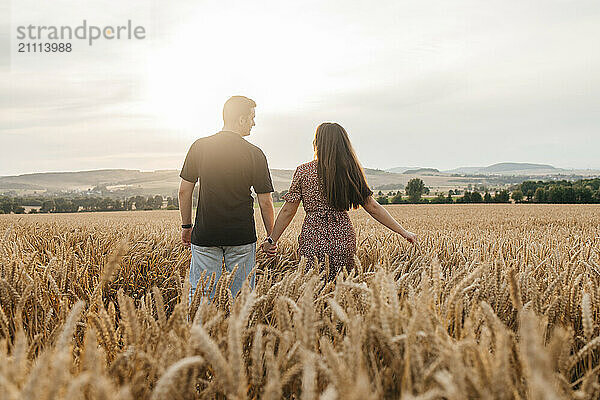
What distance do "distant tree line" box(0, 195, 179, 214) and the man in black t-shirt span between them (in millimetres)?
36160

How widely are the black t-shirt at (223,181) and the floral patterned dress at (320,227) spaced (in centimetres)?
40

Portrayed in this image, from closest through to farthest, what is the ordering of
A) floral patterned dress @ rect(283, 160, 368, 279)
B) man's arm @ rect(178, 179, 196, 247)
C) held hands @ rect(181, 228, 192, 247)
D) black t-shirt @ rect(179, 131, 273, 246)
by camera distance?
black t-shirt @ rect(179, 131, 273, 246) < floral patterned dress @ rect(283, 160, 368, 279) < man's arm @ rect(178, 179, 196, 247) < held hands @ rect(181, 228, 192, 247)

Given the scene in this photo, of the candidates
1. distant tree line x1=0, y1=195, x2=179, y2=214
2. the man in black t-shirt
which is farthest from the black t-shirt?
distant tree line x1=0, y1=195, x2=179, y2=214

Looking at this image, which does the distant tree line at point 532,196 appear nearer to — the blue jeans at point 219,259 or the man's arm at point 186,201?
the man's arm at point 186,201

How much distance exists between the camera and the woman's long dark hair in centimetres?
378

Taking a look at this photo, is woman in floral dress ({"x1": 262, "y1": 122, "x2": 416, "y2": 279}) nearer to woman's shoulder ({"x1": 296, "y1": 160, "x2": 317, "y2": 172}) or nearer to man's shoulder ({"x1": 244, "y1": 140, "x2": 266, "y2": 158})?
woman's shoulder ({"x1": 296, "y1": 160, "x2": 317, "y2": 172})

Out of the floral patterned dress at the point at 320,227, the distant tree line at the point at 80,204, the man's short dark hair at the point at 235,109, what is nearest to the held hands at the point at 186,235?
the floral patterned dress at the point at 320,227

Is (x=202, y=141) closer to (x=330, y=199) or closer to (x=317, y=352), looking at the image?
(x=330, y=199)

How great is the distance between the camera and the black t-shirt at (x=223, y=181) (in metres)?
3.76

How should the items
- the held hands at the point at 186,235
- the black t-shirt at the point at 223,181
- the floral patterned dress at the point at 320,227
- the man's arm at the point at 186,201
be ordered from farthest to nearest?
the held hands at the point at 186,235 → the man's arm at the point at 186,201 → the floral patterned dress at the point at 320,227 → the black t-shirt at the point at 223,181

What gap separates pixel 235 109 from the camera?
3795 mm

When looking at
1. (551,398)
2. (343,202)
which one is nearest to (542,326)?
(551,398)

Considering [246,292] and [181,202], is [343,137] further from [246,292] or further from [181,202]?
[246,292]

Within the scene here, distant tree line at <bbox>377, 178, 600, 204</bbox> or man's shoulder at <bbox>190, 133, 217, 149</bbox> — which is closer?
man's shoulder at <bbox>190, 133, 217, 149</bbox>
